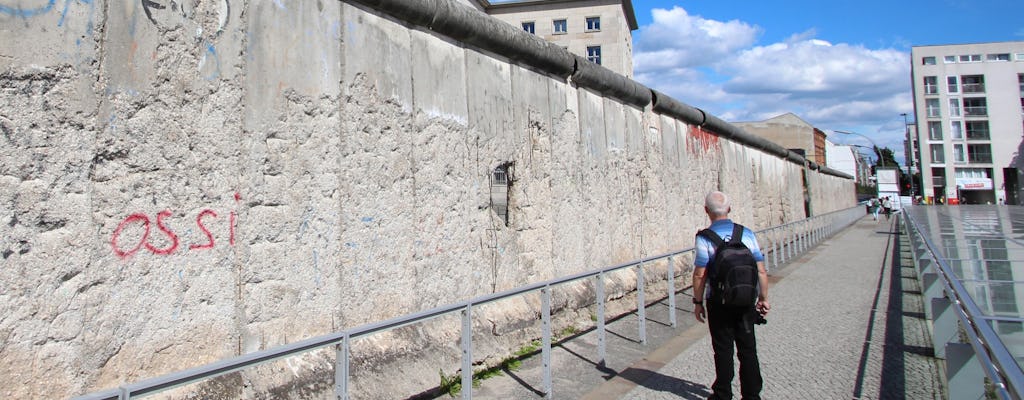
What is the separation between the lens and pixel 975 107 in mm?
66438

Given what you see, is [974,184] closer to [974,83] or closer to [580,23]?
[974,83]

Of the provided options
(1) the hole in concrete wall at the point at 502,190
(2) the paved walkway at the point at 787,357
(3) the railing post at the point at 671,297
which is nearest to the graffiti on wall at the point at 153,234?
(2) the paved walkway at the point at 787,357

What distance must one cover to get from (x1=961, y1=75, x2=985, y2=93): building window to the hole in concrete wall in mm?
74949

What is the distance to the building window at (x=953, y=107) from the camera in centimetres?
6631

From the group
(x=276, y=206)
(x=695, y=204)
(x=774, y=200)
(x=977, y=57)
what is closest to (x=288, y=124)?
(x=276, y=206)

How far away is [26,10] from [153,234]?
3.86 feet

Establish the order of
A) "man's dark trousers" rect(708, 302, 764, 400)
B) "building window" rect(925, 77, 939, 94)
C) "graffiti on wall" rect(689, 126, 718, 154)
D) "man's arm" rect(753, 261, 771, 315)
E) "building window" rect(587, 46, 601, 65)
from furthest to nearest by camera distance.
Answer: "building window" rect(925, 77, 939, 94), "building window" rect(587, 46, 601, 65), "graffiti on wall" rect(689, 126, 718, 154), "man's arm" rect(753, 261, 771, 315), "man's dark trousers" rect(708, 302, 764, 400)

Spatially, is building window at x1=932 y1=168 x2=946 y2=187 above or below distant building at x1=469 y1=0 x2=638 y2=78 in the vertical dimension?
below

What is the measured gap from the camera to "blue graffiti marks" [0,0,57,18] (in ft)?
9.66

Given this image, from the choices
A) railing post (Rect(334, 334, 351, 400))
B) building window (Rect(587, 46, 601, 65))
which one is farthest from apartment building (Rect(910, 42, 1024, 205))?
railing post (Rect(334, 334, 351, 400))

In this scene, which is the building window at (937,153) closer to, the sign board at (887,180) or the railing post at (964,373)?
the sign board at (887,180)

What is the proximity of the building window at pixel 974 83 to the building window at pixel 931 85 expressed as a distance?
101 inches

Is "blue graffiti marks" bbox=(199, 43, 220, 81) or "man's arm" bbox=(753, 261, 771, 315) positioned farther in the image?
"man's arm" bbox=(753, 261, 771, 315)

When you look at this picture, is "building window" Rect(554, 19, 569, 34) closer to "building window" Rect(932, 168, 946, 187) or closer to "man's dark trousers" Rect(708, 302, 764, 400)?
"building window" Rect(932, 168, 946, 187)
